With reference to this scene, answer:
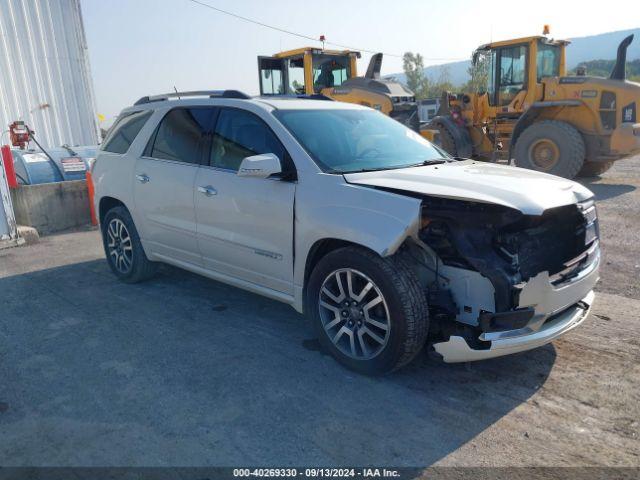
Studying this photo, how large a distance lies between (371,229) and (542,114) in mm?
9156

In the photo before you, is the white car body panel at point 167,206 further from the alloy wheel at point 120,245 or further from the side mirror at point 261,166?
the side mirror at point 261,166

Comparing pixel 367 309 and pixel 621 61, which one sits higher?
pixel 621 61

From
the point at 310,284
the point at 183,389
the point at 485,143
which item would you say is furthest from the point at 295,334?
the point at 485,143

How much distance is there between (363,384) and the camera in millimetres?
3379

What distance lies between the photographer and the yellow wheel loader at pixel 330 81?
41.2 ft

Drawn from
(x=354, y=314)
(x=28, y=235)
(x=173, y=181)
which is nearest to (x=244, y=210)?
(x=173, y=181)

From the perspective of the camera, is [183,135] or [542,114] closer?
[183,135]

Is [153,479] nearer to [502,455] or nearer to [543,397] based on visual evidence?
[502,455]

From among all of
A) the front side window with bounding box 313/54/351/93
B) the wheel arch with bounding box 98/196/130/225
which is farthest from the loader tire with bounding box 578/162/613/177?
the wheel arch with bounding box 98/196/130/225

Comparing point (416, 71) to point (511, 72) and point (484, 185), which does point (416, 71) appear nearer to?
point (511, 72)

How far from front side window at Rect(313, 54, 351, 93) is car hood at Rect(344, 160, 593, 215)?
9.63m

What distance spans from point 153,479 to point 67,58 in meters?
11.4

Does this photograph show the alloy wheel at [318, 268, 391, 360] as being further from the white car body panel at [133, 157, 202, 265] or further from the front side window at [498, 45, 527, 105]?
the front side window at [498, 45, 527, 105]

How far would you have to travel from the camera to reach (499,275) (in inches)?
119
